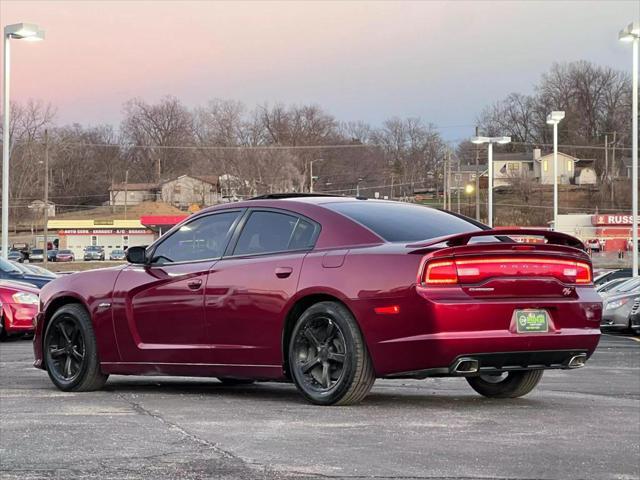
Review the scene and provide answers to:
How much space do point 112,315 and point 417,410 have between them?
276 centimetres

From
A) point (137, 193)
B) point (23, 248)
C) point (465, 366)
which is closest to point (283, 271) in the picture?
point (465, 366)

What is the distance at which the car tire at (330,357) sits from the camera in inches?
256

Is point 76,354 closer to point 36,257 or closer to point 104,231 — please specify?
point 36,257

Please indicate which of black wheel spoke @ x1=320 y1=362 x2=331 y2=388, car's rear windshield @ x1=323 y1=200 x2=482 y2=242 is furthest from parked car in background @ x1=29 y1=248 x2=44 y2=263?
black wheel spoke @ x1=320 y1=362 x2=331 y2=388

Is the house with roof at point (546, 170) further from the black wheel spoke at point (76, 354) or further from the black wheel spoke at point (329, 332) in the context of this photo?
the black wheel spoke at point (329, 332)

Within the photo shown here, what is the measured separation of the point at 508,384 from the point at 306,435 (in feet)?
8.12

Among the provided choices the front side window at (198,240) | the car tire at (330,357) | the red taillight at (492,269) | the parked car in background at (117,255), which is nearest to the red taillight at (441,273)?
the red taillight at (492,269)

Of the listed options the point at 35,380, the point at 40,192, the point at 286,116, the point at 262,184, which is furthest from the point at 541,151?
the point at 35,380

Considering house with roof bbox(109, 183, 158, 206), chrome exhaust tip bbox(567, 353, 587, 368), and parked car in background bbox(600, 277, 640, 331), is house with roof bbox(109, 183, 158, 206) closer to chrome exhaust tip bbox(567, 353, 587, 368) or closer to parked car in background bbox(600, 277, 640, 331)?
parked car in background bbox(600, 277, 640, 331)

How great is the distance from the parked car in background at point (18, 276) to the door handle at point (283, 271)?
12.1m

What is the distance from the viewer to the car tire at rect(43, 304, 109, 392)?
26.6ft

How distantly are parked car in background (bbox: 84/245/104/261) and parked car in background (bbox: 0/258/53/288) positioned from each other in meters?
73.1

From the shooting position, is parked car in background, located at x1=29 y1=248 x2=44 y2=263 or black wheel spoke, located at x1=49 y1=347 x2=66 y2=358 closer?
black wheel spoke, located at x1=49 y1=347 x2=66 y2=358

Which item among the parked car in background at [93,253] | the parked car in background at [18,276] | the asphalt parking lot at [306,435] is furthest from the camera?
the parked car in background at [93,253]
